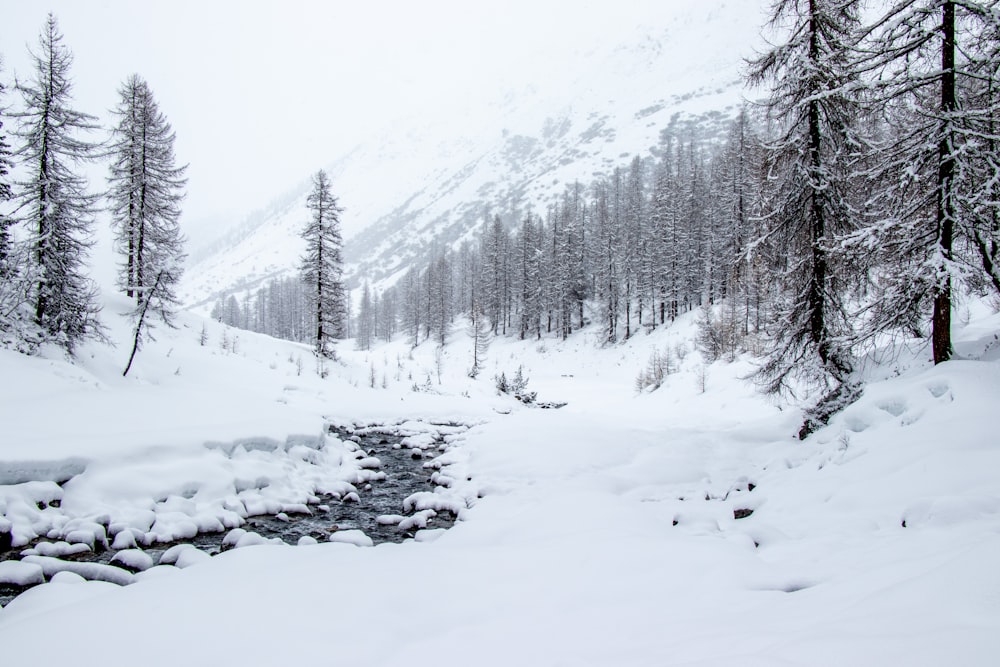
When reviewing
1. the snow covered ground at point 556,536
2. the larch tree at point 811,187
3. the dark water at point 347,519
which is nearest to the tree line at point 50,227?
the snow covered ground at point 556,536

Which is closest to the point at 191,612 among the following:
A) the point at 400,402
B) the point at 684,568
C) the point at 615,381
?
the point at 684,568

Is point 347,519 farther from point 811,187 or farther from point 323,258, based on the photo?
point 323,258

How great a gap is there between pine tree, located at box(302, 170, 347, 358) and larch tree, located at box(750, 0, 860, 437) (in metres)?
24.6

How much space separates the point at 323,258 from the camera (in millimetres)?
29172

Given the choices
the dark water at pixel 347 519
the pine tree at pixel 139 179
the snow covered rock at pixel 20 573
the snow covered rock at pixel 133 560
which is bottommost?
the dark water at pixel 347 519

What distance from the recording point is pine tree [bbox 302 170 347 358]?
28547 mm

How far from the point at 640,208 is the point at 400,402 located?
4404 centimetres

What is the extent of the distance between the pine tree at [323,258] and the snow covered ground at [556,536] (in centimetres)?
1728

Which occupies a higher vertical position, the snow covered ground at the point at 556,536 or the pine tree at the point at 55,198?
the pine tree at the point at 55,198

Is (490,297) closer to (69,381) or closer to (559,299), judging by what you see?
(559,299)

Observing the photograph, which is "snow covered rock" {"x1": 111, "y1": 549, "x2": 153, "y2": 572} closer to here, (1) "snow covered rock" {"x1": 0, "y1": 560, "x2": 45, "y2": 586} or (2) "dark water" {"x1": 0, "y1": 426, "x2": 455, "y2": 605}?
(2) "dark water" {"x1": 0, "y1": 426, "x2": 455, "y2": 605}

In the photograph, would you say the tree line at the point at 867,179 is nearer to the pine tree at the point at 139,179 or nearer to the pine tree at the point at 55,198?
the pine tree at the point at 55,198

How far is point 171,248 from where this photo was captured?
24953 mm

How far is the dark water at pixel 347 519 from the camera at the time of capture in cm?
516
